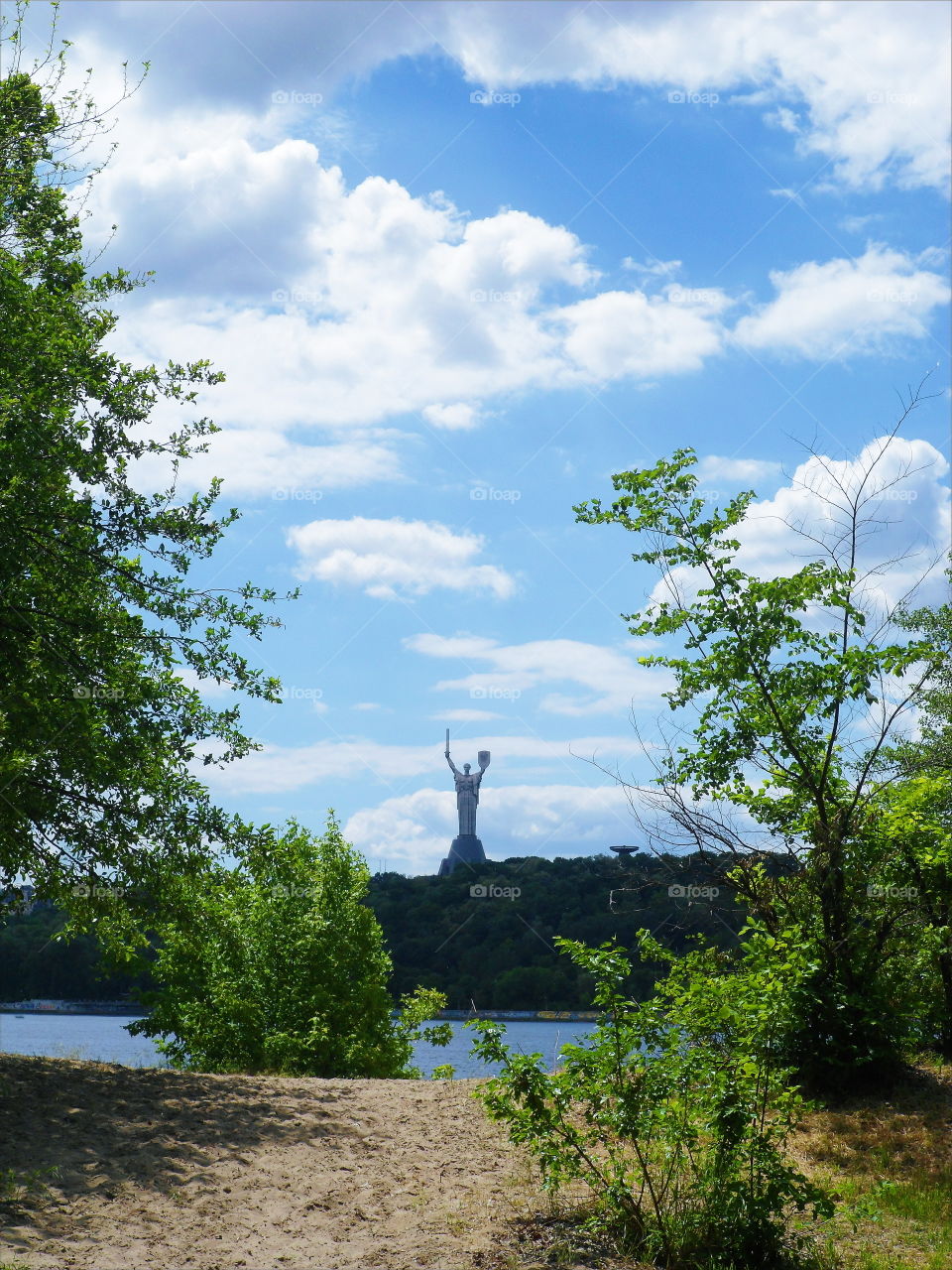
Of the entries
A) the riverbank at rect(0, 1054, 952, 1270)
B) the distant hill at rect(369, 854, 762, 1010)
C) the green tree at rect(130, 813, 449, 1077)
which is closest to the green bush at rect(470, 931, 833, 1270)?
the riverbank at rect(0, 1054, 952, 1270)

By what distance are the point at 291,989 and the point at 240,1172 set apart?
11.1 metres

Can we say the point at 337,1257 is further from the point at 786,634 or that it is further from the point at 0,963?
the point at 0,963

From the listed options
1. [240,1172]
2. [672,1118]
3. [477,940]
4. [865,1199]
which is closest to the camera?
[672,1118]

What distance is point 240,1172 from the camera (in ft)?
28.4

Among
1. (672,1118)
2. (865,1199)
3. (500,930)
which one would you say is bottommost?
(865,1199)

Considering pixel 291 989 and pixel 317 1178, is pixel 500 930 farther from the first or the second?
pixel 317 1178

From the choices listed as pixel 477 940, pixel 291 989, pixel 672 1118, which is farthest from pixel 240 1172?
pixel 477 940

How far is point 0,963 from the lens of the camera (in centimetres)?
3172

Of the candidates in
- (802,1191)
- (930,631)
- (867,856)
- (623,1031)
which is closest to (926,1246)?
(802,1191)

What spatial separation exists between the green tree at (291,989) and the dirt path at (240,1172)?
6287mm

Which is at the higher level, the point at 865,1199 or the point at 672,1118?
the point at 672,1118

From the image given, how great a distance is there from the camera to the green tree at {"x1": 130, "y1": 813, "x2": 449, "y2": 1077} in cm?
1838

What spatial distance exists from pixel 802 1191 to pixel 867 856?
4.89m

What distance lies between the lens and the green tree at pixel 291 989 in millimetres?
18375
